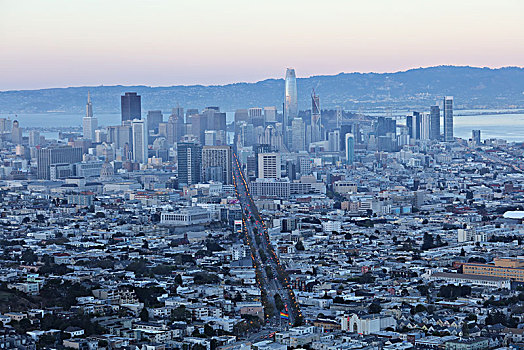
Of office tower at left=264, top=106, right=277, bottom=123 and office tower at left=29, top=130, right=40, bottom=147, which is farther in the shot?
office tower at left=264, top=106, right=277, bottom=123

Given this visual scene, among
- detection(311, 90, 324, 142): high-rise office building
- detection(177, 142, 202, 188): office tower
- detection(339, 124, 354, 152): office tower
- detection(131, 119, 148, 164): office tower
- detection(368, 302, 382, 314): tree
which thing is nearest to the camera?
detection(368, 302, 382, 314): tree

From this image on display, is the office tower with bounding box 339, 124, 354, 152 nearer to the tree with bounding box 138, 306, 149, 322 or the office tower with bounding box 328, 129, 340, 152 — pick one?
the office tower with bounding box 328, 129, 340, 152

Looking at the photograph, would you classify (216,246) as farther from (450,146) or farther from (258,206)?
(450,146)

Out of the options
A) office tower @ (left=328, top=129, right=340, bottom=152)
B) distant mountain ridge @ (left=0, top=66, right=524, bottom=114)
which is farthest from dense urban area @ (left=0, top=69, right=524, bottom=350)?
distant mountain ridge @ (left=0, top=66, right=524, bottom=114)

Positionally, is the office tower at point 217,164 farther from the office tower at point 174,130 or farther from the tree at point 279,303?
the office tower at point 174,130

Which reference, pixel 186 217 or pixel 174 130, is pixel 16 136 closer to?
pixel 174 130

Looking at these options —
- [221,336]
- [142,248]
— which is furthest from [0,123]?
[221,336]

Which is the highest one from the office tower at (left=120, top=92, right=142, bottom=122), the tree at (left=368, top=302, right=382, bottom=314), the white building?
the office tower at (left=120, top=92, right=142, bottom=122)
